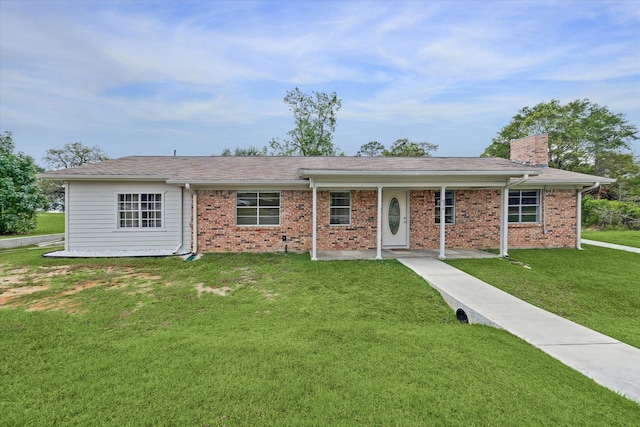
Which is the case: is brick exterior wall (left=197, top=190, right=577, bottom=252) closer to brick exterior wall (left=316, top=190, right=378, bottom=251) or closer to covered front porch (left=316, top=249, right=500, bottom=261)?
brick exterior wall (left=316, top=190, right=378, bottom=251)

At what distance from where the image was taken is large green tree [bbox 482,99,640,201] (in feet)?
93.0

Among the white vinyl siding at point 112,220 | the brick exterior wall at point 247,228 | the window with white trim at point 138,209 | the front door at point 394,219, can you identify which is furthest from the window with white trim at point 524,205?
the window with white trim at point 138,209

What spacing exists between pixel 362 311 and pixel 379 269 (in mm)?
2784

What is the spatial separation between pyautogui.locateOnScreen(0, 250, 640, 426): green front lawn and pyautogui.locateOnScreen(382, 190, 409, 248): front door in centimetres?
469

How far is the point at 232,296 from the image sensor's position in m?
5.95

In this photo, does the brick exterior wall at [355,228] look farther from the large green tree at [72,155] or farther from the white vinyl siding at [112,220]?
the large green tree at [72,155]

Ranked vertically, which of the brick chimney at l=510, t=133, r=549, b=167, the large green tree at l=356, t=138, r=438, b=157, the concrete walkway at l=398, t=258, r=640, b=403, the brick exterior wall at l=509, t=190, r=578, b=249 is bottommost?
the concrete walkway at l=398, t=258, r=640, b=403

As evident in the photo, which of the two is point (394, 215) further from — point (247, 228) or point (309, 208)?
point (247, 228)

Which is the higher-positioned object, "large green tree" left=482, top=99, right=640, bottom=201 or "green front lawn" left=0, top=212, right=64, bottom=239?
"large green tree" left=482, top=99, right=640, bottom=201

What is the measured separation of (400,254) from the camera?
9883mm

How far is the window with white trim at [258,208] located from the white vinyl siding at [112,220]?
74.1 inches

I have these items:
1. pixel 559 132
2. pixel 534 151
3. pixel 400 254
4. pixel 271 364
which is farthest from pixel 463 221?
pixel 559 132

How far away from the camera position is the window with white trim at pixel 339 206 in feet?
34.9

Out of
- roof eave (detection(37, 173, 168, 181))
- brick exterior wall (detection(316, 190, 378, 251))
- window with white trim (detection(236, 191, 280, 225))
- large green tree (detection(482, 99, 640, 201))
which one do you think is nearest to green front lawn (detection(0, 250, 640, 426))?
roof eave (detection(37, 173, 168, 181))
